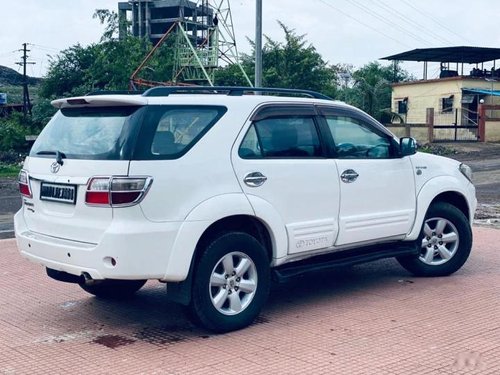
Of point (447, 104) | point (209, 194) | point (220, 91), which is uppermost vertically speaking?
point (447, 104)

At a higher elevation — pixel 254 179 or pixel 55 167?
pixel 55 167

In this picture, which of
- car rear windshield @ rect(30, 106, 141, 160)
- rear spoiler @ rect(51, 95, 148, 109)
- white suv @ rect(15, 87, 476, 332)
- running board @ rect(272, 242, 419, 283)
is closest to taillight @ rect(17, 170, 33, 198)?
white suv @ rect(15, 87, 476, 332)

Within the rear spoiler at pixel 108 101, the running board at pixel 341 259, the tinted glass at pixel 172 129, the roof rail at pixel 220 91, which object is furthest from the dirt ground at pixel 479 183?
the tinted glass at pixel 172 129

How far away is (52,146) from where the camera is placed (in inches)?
235

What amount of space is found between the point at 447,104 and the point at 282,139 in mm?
35916

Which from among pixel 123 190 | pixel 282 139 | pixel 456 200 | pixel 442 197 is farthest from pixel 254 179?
pixel 456 200

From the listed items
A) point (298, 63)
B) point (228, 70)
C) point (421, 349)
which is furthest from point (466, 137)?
point (421, 349)

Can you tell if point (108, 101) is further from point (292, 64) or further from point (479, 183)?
point (292, 64)

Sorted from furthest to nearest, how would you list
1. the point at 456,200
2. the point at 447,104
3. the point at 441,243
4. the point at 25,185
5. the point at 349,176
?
1. the point at 447,104
2. the point at 456,200
3. the point at 441,243
4. the point at 349,176
5. the point at 25,185

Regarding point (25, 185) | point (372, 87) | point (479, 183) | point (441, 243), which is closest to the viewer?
point (25, 185)

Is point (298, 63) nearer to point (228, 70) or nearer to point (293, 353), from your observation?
point (228, 70)

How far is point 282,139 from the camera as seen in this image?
629cm

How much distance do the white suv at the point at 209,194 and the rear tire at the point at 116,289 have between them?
2 centimetres

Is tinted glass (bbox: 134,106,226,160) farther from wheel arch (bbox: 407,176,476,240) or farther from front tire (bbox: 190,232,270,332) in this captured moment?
wheel arch (bbox: 407,176,476,240)
